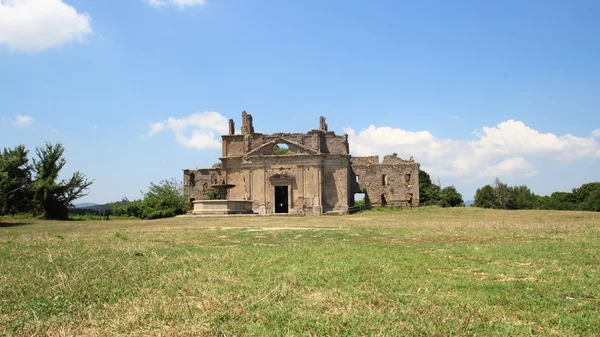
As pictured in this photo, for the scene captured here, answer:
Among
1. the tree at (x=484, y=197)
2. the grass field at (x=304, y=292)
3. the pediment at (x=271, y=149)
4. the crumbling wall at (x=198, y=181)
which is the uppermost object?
the pediment at (x=271, y=149)

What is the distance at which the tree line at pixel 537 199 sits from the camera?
50.3 m

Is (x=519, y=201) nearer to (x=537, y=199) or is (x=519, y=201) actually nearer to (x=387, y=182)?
(x=537, y=199)

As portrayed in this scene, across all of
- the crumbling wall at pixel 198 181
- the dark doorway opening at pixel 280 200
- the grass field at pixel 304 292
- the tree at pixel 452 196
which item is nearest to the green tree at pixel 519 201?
the tree at pixel 452 196

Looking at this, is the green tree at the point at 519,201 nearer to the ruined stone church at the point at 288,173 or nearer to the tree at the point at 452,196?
the tree at the point at 452,196

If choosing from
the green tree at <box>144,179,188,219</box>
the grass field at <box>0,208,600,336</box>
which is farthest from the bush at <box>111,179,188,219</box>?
the grass field at <box>0,208,600,336</box>

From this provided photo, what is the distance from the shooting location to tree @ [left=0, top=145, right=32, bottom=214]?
3241cm

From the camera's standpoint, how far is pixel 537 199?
60750 mm

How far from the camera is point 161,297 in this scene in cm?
541

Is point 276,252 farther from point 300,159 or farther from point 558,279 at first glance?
point 300,159

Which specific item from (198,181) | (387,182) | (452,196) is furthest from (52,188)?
(452,196)

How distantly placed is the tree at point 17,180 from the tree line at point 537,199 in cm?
4882

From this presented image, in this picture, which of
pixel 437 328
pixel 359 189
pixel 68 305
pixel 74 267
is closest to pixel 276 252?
pixel 74 267

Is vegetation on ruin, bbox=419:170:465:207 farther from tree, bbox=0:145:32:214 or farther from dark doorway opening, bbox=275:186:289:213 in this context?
tree, bbox=0:145:32:214

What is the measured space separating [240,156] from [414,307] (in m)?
36.1
